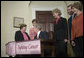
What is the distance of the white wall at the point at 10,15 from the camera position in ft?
23.6

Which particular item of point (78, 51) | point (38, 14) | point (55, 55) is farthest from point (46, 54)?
point (38, 14)

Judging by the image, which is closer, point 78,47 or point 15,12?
point 78,47

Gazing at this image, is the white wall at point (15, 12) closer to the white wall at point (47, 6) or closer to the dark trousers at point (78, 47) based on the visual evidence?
the white wall at point (47, 6)

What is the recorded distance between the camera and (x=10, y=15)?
24.6 feet

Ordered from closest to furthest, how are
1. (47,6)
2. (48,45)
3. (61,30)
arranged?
(48,45) < (61,30) < (47,6)

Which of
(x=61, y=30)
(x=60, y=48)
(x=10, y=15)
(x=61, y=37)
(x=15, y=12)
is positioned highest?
(x=15, y=12)

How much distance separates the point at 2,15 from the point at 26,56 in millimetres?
3389

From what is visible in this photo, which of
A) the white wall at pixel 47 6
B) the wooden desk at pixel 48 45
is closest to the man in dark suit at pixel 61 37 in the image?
the wooden desk at pixel 48 45

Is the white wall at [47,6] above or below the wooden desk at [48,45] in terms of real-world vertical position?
above

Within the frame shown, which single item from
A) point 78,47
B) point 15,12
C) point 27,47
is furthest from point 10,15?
point 78,47

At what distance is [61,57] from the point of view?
3.95 m

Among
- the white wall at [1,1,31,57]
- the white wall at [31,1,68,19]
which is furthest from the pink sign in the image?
the white wall at [31,1,68,19]

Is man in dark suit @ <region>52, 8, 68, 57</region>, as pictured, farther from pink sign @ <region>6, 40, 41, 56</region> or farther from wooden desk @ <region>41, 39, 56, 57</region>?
pink sign @ <region>6, 40, 41, 56</region>

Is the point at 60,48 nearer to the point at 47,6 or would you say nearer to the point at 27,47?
the point at 27,47
